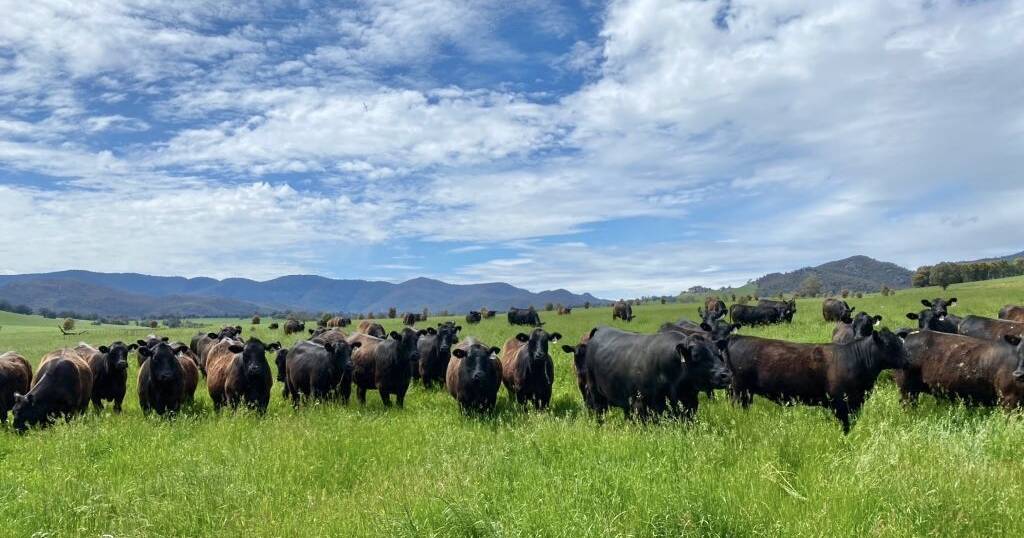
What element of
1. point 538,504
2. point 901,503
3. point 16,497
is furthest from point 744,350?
point 16,497

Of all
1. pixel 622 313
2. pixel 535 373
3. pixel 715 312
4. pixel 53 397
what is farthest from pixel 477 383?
pixel 622 313

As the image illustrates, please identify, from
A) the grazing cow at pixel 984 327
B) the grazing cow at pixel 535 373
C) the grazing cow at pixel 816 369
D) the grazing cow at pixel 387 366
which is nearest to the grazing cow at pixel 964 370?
the grazing cow at pixel 816 369

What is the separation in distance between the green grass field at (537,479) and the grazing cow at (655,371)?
69 centimetres

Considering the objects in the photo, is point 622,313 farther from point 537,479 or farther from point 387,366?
point 537,479

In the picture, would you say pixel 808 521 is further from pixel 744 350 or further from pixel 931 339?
pixel 931 339

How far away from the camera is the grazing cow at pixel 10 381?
1282cm

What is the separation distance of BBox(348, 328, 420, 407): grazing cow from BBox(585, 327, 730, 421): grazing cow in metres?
5.30

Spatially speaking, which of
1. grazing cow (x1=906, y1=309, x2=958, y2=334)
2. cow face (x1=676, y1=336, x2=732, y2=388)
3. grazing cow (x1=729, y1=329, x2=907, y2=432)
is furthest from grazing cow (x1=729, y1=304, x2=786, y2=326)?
cow face (x1=676, y1=336, x2=732, y2=388)

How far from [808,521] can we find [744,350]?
6.72m

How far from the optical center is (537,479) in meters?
6.41

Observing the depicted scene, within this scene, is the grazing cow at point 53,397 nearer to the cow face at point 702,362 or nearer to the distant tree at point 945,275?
the cow face at point 702,362

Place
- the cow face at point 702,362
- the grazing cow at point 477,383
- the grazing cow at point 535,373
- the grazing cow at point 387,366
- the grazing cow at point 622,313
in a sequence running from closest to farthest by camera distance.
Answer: the cow face at point 702,362, the grazing cow at point 477,383, the grazing cow at point 535,373, the grazing cow at point 387,366, the grazing cow at point 622,313

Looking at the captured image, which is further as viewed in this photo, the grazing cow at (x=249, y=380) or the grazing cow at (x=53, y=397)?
the grazing cow at (x=249, y=380)

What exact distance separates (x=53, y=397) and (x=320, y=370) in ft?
17.1
